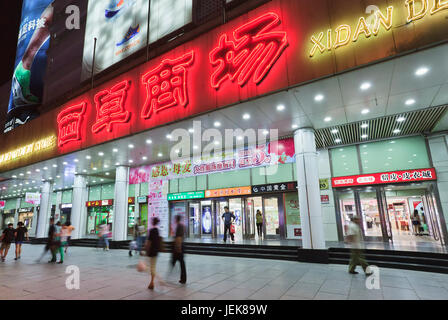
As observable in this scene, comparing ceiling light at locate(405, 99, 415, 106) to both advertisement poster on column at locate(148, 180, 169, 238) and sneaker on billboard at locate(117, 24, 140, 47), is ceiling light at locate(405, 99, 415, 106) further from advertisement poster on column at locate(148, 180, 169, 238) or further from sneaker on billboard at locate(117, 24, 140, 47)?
sneaker on billboard at locate(117, 24, 140, 47)

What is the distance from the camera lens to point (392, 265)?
764 centimetres

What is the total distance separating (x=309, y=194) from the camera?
9359 millimetres

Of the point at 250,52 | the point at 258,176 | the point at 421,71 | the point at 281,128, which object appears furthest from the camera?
the point at 258,176

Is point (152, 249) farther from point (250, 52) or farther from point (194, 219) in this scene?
point (194, 219)

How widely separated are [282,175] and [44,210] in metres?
20.3

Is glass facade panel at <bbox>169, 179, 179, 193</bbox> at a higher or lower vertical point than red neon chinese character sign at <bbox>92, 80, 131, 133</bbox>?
lower

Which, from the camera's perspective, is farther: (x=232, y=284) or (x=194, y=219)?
(x=194, y=219)

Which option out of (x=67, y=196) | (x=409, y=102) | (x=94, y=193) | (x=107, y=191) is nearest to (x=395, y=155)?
(x=409, y=102)

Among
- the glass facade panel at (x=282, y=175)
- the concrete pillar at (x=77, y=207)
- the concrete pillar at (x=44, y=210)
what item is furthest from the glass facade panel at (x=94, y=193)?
the glass facade panel at (x=282, y=175)

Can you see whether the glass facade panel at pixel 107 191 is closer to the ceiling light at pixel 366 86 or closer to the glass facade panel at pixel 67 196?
the glass facade panel at pixel 67 196

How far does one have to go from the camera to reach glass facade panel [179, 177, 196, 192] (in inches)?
650

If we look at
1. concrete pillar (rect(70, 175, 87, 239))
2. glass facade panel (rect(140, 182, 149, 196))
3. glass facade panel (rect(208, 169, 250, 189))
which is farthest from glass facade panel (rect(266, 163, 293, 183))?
concrete pillar (rect(70, 175, 87, 239))

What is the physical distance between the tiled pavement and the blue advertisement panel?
19400 mm
